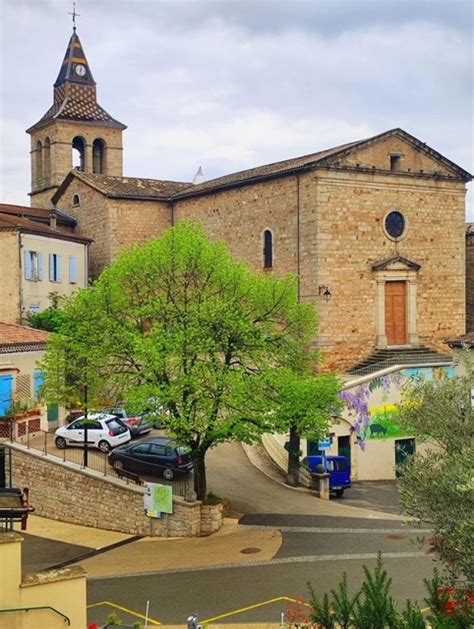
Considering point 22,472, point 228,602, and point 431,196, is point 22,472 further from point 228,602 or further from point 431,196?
point 431,196

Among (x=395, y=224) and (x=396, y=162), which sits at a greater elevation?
(x=396, y=162)

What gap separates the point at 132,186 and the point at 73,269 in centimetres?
611

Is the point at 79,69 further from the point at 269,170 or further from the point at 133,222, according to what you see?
the point at 269,170

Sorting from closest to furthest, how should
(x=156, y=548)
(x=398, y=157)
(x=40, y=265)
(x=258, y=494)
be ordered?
(x=156, y=548) < (x=258, y=494) < (x=398, y=157) < (x=40, y=265)

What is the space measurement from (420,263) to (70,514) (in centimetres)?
1969

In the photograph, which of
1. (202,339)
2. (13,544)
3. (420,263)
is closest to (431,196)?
(420,263)

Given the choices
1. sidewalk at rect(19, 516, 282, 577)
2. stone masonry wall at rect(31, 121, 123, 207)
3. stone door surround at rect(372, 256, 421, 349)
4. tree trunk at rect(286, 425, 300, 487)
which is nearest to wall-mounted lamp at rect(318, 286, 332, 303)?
stone door surround at rect(372, 256, 421, 349)

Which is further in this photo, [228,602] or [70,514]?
[70,514]

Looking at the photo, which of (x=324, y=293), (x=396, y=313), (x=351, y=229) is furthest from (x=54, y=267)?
(x=396, y=313)

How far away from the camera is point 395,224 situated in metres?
35.3

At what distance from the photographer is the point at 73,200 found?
4297cm

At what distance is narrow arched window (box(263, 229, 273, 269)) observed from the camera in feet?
117

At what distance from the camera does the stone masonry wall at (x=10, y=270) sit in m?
34.0

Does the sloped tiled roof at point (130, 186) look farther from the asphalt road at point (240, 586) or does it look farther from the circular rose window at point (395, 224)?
the asphalt road at point (240, 586)
